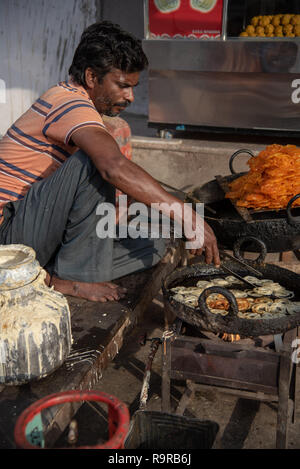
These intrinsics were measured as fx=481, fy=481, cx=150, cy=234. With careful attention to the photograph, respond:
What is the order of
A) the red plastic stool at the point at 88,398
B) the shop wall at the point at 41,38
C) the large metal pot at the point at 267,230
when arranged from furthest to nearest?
the shop wall at the point at 41,38 < the large metal pot at the point at 267,230 < the red plastic stool at the point at 88,398

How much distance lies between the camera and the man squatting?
3162mm

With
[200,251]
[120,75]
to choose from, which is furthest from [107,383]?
[120,75]

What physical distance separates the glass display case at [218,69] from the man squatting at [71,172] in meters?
3.10

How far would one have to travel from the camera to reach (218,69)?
20.7 feet

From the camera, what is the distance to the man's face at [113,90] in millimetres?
3371

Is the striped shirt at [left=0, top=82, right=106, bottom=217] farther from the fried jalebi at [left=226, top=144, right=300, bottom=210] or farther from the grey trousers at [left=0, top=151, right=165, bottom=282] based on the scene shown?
the fried jalebi at [left=226, top=144, right=300, bottom=210]

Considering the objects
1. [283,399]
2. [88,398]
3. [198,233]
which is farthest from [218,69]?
[88,398]

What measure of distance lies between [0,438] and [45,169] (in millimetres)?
1930

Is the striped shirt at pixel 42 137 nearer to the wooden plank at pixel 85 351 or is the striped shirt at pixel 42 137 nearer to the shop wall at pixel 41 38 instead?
the wooden plank at pixel 85 351

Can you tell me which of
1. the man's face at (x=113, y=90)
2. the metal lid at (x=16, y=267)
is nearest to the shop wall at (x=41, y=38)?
the man's face at (x=113, y=90)

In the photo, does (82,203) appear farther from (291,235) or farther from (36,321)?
(291,235)

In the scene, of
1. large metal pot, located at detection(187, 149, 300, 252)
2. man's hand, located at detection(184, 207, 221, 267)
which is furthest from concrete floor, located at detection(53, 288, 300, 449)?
large metal pot, located at detection(187, 149, 300, 252)

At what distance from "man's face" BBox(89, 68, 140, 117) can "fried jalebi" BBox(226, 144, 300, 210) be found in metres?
1.32
